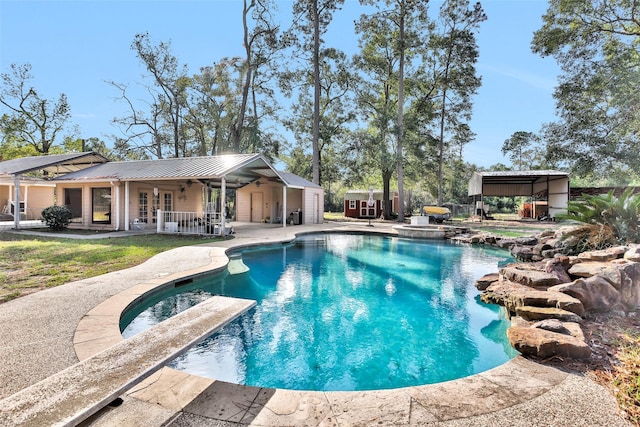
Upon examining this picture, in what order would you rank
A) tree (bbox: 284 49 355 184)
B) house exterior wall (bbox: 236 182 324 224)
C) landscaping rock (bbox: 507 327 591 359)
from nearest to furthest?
landscaping rock (bbox: 507 327 591 359) < house exterior wall (bbox: 236 182 324 224) < tree (bbox: 284 49 355 184)

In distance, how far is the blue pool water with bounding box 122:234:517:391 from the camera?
3500mm

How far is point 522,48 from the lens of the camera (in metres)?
17.2

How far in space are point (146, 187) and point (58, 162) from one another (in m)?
4.32

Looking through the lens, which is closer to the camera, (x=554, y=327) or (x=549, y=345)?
(x=549, y=345)

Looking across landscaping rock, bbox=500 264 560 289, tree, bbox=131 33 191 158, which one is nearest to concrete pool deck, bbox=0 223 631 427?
landscaping rock, bbox=500 264 560 289

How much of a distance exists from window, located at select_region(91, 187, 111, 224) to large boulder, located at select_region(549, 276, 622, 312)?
1742cm

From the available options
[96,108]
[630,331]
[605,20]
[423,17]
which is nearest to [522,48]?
[605,20]

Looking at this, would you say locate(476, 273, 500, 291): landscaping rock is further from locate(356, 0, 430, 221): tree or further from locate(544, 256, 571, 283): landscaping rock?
locate(356, 0, 430, 221): tree

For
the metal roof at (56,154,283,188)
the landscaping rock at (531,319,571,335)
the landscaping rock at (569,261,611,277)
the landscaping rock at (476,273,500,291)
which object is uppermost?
the metal roof at (56,154,283,188)

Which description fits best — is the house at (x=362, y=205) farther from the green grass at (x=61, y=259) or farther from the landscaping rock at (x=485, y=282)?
the landscaping rock at (x=485, y=282)

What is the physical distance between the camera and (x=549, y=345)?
9.20ft

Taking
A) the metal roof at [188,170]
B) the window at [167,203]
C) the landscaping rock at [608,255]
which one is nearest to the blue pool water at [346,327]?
the landscaping rock at [608,255]

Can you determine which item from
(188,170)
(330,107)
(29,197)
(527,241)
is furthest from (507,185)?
(29,197)

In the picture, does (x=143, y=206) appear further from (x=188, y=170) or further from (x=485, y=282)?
(x=485, y=282)
